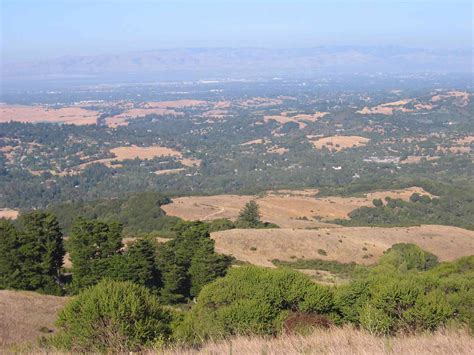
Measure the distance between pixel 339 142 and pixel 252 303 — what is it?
447 feet

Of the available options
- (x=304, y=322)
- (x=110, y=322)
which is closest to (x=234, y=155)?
(x=304, y=322)

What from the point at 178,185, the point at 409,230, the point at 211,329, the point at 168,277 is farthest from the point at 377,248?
the point at 178,185

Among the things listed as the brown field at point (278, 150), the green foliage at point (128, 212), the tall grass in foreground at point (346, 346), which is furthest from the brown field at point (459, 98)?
the tall grass in foreground at point (346, 346)

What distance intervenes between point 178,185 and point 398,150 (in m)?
59.6

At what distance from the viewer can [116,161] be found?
128 m

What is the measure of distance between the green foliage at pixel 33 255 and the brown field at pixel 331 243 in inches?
590

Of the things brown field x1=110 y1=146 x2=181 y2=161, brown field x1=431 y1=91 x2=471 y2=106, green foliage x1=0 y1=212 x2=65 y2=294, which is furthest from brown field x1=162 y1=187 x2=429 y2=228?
brown field x1=431 y1=91 x2=471 y2=106

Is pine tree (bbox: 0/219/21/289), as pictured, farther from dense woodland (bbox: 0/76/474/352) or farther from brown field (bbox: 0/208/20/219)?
brown field (bbox: 0/208/20/219)

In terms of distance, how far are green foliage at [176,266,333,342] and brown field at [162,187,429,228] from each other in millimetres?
43627

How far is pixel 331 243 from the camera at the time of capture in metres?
45.5

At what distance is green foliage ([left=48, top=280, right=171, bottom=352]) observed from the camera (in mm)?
11438

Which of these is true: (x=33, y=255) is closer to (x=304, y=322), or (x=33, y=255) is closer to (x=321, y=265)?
(x=304, y=322)

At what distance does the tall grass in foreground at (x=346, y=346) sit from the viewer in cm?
805

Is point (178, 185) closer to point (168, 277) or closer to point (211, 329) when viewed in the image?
point (168, 277)
